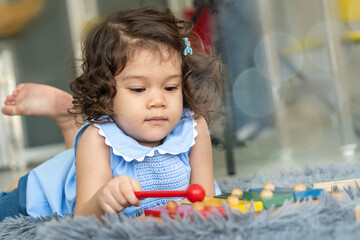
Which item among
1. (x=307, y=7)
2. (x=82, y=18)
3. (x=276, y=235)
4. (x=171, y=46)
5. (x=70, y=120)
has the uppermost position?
(x=82, y=18)

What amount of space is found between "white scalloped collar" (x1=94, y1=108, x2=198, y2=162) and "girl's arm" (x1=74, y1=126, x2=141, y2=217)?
0.07 feet

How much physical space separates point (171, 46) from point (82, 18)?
A: 7.62 feet

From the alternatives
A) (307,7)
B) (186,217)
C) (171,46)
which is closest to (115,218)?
(186,217)

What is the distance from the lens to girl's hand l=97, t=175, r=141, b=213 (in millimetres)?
611

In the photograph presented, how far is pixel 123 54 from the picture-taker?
0.82 meters

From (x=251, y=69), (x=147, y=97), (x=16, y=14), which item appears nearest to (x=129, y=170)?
(x=147, y=97)

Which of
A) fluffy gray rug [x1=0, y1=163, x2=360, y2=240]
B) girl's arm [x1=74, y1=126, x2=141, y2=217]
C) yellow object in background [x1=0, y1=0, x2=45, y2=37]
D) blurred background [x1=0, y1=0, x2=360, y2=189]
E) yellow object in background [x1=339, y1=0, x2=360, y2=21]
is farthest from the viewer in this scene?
yellow object in background [x1=0, y1=0, x2=45, y2=37]

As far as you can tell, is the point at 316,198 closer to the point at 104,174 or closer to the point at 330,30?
the point at 104,174

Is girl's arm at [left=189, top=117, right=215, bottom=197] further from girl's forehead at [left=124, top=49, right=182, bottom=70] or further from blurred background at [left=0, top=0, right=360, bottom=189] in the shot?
blurred background at [left=0, top=0, right=360, bottom=189]

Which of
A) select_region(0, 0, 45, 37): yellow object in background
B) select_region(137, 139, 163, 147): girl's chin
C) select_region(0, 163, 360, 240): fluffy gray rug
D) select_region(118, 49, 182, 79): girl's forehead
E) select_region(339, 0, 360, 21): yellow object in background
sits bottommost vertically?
select_region(0, 163, 360, 240): fluffy gray rug

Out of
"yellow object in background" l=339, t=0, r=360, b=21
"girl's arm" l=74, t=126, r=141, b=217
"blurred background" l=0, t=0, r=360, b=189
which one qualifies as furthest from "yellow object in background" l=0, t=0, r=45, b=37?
"girl's arm" l=74, t=126, r=141, b=217

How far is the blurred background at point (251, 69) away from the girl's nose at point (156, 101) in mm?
321

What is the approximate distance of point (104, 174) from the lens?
806mm

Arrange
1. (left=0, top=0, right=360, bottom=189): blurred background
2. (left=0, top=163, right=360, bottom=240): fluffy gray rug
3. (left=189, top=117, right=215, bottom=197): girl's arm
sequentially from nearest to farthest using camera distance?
(left=0, top=163, right=360, bottom=240): fluffy gray rug → (left=189, top=117, right=215, bottom=197): girl's arm → (left=0, top=0, right=360, bottom=189): blurred background
